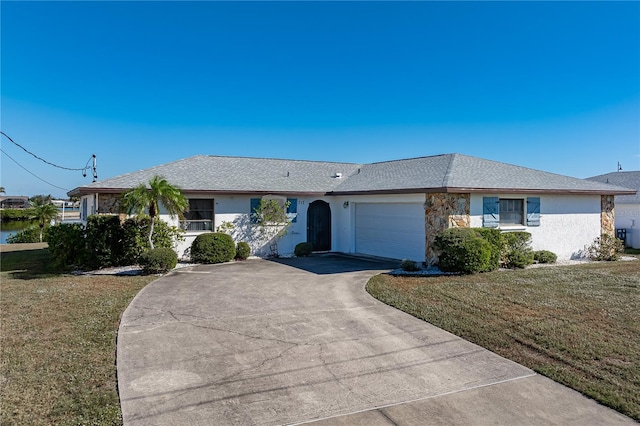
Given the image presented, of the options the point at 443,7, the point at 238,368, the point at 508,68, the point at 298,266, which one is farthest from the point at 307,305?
the point at 508,68

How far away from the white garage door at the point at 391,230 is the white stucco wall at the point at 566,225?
118 inches

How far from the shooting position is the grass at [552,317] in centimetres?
492

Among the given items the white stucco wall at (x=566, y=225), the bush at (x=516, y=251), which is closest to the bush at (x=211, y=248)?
the bush at (x=516, y=251)

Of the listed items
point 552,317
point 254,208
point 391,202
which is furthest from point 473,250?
point 254,208

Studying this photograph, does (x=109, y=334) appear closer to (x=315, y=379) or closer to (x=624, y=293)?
(x=315, y=379)

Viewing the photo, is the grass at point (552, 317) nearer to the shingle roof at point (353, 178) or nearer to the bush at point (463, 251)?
the bush at point (463, 251)

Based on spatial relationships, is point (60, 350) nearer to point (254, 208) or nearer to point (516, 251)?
point (254, 208)

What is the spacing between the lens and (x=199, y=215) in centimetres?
1475

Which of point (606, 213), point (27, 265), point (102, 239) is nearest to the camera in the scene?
point (102, 239)

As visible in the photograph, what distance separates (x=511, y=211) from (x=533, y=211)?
80 cm

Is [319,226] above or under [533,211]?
under

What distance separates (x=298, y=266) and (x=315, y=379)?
8657 mm

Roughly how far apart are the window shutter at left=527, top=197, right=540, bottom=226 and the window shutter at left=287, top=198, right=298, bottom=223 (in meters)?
8.63

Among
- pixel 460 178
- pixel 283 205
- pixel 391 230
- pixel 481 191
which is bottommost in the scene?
pixel 391 230
